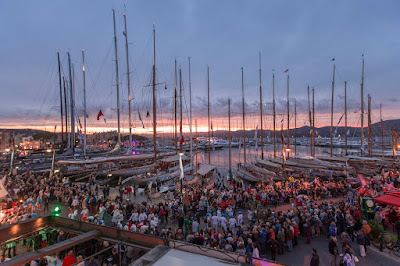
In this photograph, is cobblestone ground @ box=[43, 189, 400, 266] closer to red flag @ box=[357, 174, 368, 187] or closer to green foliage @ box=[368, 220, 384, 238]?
green foliage @ box=[368, 220, 384, 238]

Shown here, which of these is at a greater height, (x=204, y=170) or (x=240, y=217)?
(x=204, y=170)

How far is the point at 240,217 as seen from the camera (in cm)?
1248

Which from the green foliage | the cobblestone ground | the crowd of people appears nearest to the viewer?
the cobblestone ground

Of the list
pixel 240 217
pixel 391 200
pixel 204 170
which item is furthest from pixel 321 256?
pixel 204 170

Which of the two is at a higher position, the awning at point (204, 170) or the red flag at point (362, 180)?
the red flag at point (362, 180)

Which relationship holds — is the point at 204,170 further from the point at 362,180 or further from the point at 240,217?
the point at 362,180

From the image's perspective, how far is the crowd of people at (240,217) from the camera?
32.2 feet

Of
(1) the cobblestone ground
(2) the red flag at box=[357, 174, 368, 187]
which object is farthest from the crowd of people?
(2) the red flag at box=[357, 174, 368, 187]

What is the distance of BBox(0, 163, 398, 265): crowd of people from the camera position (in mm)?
9805

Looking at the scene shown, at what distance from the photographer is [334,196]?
19828 millimetres

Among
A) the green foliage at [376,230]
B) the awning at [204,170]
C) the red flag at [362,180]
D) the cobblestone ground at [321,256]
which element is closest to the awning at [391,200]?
the green foliage at [376,230]

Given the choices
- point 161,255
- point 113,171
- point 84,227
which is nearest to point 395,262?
point 161,255

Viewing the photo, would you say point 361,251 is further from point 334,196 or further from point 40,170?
point 40,170

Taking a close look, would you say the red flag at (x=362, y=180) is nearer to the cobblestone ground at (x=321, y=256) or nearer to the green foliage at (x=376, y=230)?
the green foliage at (x=376, y=230)
